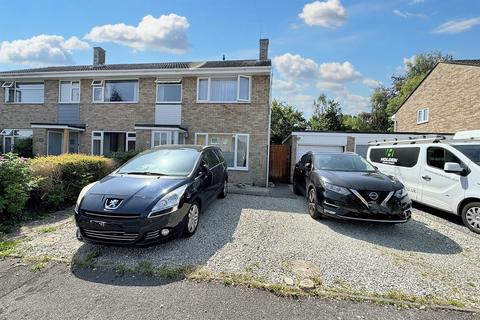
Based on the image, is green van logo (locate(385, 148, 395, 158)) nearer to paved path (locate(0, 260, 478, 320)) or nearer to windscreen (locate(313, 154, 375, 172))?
windscreen (locate(313, 154, 375, 172))

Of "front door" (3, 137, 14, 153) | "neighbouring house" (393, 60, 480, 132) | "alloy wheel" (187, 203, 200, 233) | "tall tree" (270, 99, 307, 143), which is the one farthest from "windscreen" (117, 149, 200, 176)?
"tall tree" (270, 99, 307, 143)

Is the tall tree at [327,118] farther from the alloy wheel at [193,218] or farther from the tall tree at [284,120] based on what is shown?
the alloy wheel at [193,218]

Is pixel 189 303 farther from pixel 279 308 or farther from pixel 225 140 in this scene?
pixel 225 140

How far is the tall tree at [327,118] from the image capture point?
3431 cm

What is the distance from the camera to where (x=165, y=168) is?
561 cm

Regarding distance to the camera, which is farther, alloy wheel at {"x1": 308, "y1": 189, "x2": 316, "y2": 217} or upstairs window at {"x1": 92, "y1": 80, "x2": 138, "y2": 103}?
upstairs window at {"x1": 92, "y1": 80, "x2": 138, "y2": 103}

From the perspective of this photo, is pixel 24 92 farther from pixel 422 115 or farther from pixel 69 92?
pixel 422 115

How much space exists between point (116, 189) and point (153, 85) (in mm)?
10300

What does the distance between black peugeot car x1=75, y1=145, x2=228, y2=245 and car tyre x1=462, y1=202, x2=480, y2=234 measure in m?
5.96

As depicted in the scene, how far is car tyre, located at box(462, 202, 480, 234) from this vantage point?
6188 mm

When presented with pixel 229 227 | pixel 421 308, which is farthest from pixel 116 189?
pixel 421 308

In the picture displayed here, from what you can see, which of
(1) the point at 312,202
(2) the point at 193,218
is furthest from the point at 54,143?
(1) the point at 312,202

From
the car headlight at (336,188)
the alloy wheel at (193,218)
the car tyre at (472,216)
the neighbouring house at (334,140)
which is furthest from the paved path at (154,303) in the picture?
the neighbouring house at (334,140)

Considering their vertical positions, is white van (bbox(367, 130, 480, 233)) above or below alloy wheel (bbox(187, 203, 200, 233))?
above
